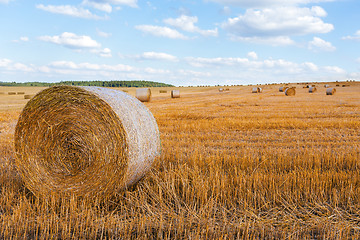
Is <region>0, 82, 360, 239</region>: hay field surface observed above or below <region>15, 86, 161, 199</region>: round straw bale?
below

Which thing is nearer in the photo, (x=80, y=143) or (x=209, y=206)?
(x=209, y=206)

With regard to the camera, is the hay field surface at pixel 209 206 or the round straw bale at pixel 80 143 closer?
the hay field surface at pixel 209 206

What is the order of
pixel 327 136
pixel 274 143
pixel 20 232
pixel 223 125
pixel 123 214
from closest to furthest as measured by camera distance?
pixel 20 232
pixel 123 214
pixel 274 143
pixel 327 136
pixel 223 125

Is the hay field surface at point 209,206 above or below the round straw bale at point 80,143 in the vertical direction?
below

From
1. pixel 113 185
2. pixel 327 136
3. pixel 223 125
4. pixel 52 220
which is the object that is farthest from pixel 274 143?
→ pixel 52 220

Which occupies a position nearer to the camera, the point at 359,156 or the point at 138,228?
the point at 138,228

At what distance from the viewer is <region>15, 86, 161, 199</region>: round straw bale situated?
424 cm

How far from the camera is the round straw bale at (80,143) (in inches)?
167

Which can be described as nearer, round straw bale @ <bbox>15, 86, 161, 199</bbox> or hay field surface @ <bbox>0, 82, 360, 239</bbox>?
hay field surface @ <bbox>0, 82, 360, 239</bbox>

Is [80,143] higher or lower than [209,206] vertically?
higher

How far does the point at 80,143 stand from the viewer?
4.43 meters

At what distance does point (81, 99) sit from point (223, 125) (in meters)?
7.02

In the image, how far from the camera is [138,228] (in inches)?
133

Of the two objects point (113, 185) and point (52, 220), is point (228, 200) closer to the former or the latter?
point (113, 185)
